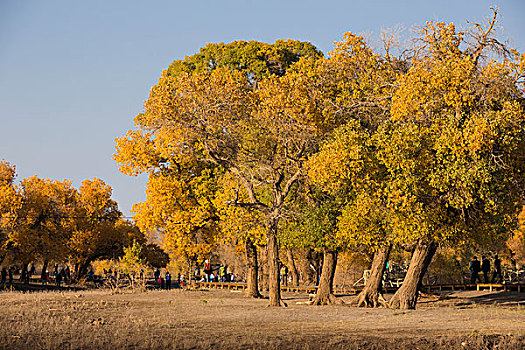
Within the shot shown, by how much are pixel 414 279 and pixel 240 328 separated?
11.1m

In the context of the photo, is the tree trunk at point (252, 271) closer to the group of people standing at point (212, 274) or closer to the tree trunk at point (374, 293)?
the tree trunk at point (374, 293)

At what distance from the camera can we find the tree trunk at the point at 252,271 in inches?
1289

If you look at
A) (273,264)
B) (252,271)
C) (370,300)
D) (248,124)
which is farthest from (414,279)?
(252,271)

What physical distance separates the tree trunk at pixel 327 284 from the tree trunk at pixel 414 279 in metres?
3.16

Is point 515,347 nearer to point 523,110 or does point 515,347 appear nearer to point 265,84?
point 523,110

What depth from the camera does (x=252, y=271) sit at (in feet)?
109

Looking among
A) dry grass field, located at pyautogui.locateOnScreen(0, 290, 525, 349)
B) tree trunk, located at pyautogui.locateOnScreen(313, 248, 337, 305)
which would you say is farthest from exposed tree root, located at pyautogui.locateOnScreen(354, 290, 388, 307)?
dry grass field, located at pyautogui.locateOnScreen(0, 290, 525, 349)

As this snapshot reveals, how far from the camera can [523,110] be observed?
20.5 metres

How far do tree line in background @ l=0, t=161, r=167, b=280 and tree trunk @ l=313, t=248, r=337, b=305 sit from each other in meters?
16.0

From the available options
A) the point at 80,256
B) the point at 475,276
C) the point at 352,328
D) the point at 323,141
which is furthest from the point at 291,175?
the point at 80,256

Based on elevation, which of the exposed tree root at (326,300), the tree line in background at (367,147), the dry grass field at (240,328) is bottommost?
the dry grass field at (240,328)

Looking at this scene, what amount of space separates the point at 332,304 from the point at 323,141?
7460 mm

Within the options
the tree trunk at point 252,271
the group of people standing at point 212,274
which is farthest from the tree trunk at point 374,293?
the group of people standing at point 212,274

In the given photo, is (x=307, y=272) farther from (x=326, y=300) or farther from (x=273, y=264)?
(x=273, y=264)
